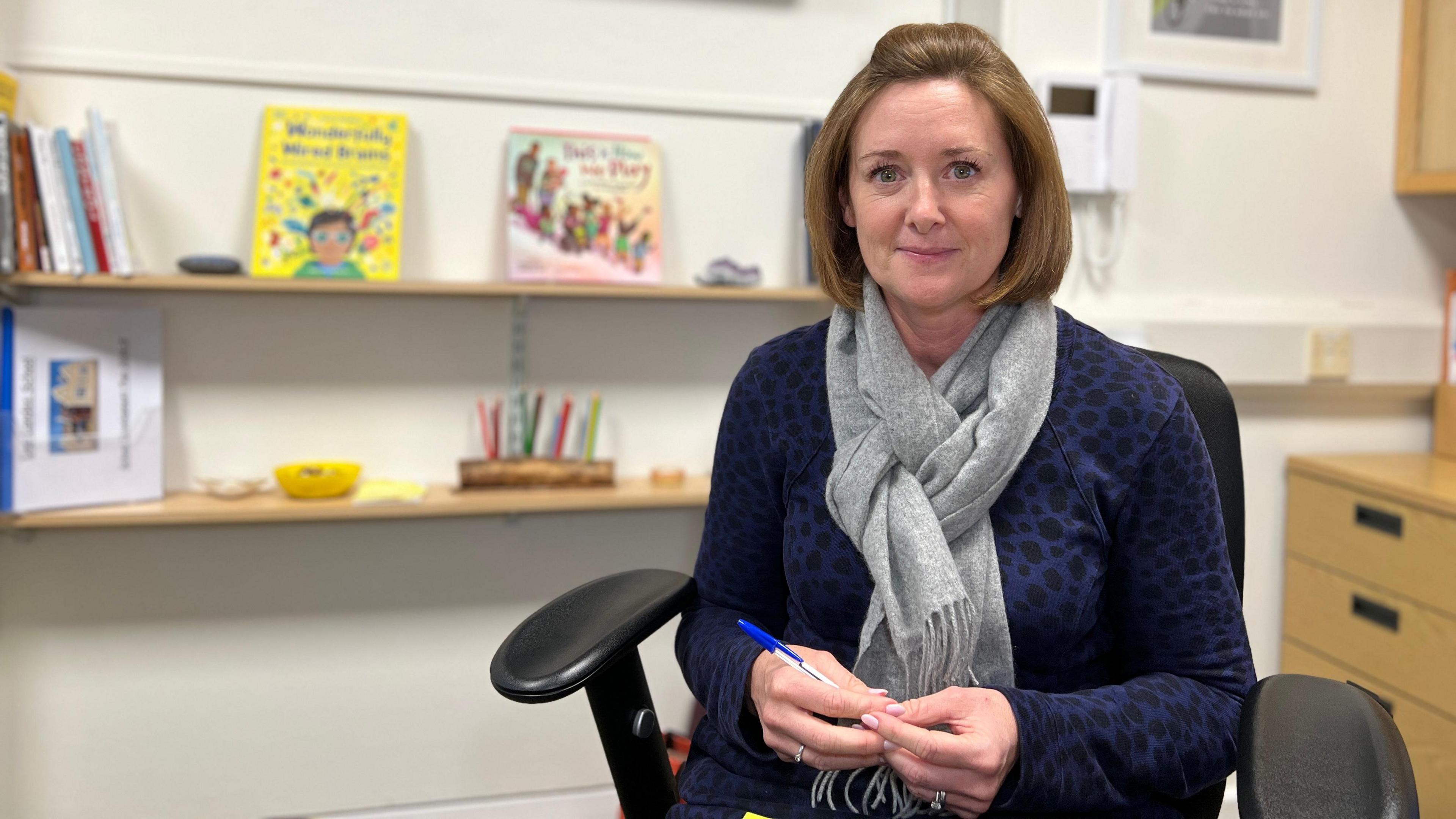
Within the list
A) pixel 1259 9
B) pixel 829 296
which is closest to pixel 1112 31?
pixel 1259 9

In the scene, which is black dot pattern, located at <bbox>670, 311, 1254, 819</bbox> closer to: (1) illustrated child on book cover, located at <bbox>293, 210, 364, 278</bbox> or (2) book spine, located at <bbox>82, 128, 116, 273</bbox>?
(1) illustrated child on book cover, located at <bbox>293, 210, 364, 278</bbox>

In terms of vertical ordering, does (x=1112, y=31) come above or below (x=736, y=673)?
above

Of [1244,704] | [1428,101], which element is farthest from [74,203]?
[1428,101]

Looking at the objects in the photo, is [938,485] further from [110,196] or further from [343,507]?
[110,196]

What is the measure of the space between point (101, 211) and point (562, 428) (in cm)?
88

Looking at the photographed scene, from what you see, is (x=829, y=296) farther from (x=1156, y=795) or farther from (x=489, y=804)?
(x=489, y=804)

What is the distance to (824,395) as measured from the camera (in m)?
1.14

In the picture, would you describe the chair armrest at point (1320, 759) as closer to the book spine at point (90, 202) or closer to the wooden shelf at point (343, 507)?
the wooden shelf at point (343, 507)

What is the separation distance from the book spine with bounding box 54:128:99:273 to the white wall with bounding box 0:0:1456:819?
0.52 feet

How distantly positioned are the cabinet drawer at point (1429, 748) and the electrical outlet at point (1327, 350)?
0.65 m

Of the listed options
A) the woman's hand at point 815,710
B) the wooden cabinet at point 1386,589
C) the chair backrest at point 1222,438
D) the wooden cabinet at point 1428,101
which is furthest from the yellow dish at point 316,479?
the wooden cabinet at point 1428,101

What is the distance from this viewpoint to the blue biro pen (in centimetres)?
98

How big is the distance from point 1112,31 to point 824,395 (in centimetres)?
136

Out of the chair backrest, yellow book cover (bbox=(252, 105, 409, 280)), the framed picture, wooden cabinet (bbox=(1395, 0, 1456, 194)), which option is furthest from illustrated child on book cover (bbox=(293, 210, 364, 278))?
wooden cabinet (bbox=(1395, 0, 1456, 194))
